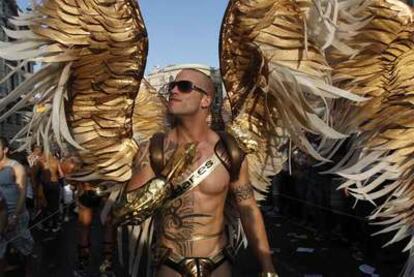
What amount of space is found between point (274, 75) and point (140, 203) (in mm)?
1068

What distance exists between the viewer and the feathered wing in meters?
3.08

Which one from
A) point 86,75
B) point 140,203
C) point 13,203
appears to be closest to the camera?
point 140,203

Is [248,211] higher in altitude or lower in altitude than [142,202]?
lower

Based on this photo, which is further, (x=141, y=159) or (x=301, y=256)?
(x=301, y=256)

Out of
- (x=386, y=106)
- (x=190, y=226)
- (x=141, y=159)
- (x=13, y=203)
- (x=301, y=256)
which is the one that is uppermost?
(x=386, y=106)

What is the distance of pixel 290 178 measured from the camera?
11.6 metres

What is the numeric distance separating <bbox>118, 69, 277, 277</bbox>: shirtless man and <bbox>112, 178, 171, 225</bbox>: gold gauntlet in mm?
211

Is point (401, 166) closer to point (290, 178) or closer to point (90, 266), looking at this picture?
point (90, 266)

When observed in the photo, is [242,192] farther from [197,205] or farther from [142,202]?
[142,202]

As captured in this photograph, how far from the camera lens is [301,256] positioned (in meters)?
7.80

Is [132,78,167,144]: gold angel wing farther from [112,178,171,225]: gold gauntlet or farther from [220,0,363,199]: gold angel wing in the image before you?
[112,178,171,225]: gold gauntlet

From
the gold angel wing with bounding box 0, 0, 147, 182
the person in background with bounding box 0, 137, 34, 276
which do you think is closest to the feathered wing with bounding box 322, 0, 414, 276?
the gold angel wing with bounding box 0, 0, 147, 182

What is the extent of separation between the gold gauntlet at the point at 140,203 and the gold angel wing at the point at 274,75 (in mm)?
818

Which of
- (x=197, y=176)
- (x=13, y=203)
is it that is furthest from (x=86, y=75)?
(x=13, y=203)
